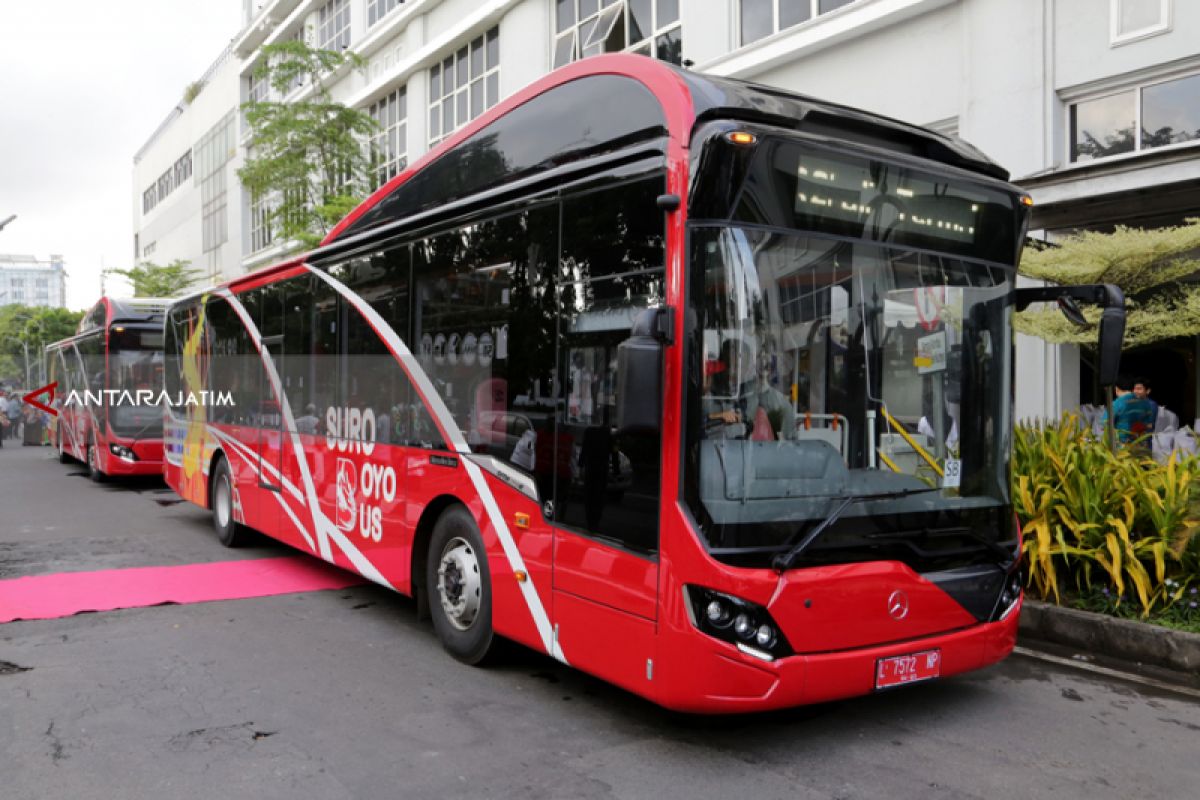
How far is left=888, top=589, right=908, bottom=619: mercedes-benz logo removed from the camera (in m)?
4.36

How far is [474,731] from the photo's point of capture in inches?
186

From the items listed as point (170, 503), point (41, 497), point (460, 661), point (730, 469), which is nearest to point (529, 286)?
point (730, 469)

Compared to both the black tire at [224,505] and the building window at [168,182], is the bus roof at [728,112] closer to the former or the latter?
the black tire at [224,505]

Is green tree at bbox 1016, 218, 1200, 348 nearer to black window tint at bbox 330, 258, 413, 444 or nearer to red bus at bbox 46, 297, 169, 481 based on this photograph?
black window tint at bbox 330, 258, 413, 444

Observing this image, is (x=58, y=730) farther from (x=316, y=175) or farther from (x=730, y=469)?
(x=316, y=175)

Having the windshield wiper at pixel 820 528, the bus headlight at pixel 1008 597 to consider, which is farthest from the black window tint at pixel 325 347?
the bus headlight at pixel 1008 597

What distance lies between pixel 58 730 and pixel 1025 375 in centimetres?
1117

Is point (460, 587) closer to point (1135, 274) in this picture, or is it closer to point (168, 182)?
point (1135, 274)

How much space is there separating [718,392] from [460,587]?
8.32 ft

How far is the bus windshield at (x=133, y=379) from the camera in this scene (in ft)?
56.3

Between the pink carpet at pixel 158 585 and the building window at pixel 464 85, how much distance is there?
15.7 meters

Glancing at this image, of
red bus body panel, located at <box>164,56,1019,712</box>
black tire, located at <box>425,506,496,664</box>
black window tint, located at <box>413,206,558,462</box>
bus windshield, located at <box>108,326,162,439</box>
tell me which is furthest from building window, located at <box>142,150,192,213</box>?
red bus body panel, located at <box>164,56,1019,712</box>

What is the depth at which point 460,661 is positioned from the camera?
19.4 feet

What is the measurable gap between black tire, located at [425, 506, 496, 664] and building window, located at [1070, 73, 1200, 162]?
9881mm
